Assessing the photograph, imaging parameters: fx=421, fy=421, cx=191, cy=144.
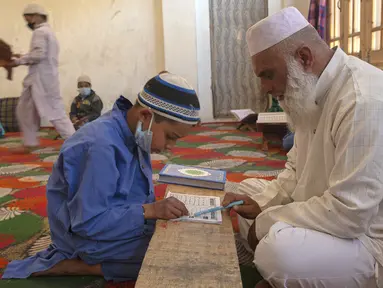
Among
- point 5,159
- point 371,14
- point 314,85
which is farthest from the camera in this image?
point 5,159

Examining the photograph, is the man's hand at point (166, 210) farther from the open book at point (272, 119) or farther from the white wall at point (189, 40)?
the white wall at point (189, 40)

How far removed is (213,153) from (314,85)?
319 centimetres

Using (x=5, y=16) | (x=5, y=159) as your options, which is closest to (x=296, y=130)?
(x=5, y=159)

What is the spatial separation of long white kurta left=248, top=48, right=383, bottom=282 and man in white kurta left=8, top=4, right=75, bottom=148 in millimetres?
3600

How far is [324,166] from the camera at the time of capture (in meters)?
1.66

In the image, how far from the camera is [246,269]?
1.93 metres

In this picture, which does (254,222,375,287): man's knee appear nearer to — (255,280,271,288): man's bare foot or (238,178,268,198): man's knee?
(255,280,271,288): man's bare foot

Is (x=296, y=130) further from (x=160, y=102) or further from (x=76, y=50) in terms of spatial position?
(x=76, y=50)

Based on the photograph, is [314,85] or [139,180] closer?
[314,85]

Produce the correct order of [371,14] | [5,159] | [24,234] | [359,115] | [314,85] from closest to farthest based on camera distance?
[359,115], [314,85], [24,234], [371,14], [5,159]

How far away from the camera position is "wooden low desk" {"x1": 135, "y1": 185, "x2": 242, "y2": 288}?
3.77 ft

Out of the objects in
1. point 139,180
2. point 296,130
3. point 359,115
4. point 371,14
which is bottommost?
point 139,180

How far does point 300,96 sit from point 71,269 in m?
1.23

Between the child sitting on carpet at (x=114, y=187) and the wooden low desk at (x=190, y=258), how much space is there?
14cm
